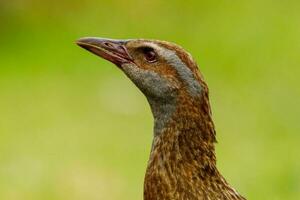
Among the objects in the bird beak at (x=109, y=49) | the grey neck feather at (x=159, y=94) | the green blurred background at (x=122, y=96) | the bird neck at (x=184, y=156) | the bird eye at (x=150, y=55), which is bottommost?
the bird neck at (x=184, y=156)

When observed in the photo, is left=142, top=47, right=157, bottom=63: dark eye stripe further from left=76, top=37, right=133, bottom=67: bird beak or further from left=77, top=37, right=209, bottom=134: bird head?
left=76, top=37, right=133, bottom=67: bird beak

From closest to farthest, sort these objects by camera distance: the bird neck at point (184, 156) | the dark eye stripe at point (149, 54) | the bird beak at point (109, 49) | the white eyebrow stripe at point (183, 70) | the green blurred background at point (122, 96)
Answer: the white eyebrow stripe at point (183, 70), the bird neck at point (184, 156), the dark eye stripe at point (149, 54), the bird beak at point (109, 49), the green blurred background at point (122, 96)

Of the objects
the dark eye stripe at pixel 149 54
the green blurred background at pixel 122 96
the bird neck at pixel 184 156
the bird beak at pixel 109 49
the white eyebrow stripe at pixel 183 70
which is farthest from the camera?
the green blurred background at pixel 122 96

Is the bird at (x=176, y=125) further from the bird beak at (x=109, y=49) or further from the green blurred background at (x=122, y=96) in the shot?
the green blurred background at (x=122, y=96)

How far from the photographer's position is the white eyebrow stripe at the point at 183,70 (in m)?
8.31

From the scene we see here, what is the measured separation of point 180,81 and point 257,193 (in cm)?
518

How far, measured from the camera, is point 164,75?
8.44 m

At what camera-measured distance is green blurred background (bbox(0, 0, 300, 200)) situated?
14.3 metres

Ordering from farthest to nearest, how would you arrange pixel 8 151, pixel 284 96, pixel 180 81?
pixel 284 96 → pixel 8 151 → pixel 180 81

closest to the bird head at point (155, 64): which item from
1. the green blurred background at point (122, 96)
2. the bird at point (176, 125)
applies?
the bird at point (176, 125)

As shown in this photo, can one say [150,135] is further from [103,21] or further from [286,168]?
[103,21]

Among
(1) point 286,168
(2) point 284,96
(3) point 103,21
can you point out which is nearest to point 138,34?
(3) point 103,21

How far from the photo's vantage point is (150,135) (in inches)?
606

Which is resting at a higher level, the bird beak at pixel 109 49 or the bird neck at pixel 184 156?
the bird beak at pixel 109 49
